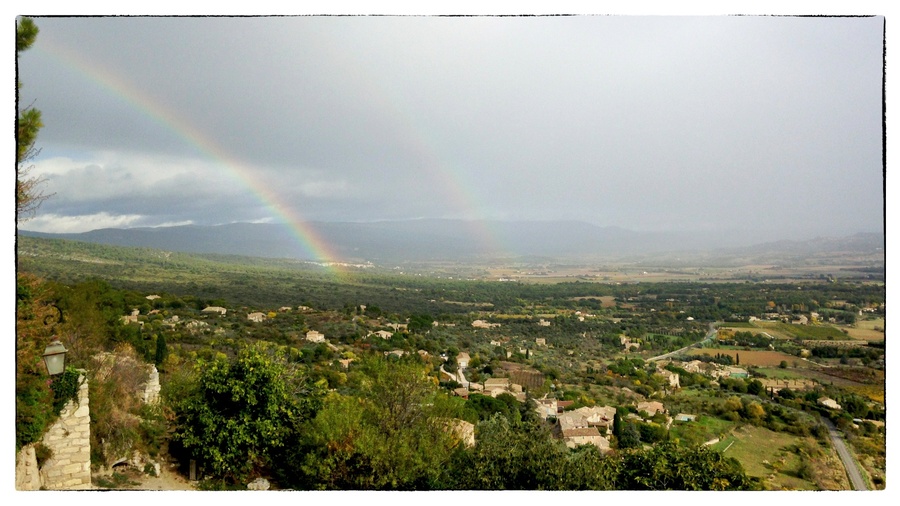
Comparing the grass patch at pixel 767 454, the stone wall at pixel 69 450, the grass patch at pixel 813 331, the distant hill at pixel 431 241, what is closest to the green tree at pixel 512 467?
the stone wall at pixel 69 450

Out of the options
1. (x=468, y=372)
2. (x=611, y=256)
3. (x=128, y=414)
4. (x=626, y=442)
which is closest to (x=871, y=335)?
(x=626, y=442)

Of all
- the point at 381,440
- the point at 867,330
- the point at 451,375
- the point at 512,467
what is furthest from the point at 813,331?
the point at 381,440

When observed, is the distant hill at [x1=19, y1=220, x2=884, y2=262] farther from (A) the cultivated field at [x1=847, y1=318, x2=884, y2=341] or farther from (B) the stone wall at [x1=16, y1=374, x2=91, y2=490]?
(B) the stone wall at [x1=16, y1=374, x2=91, y2=490]

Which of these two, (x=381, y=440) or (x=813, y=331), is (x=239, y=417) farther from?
(x=813, y=331)

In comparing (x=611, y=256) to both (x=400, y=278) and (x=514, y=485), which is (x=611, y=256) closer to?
(x=400, y=278)

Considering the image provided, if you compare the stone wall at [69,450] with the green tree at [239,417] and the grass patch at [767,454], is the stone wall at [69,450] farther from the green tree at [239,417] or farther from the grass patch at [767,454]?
the grass patch at [767,454]
